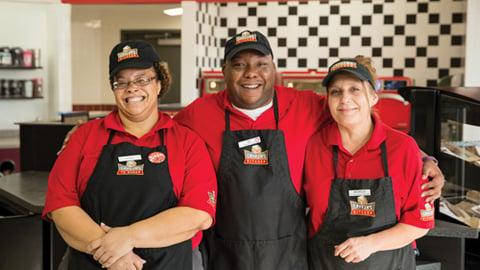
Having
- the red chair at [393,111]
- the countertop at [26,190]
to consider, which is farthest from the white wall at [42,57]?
the red chair at [393,111]

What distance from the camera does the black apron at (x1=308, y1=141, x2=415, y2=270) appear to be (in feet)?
6.60

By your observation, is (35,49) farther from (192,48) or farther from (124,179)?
(124,179)

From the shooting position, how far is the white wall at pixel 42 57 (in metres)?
7.23

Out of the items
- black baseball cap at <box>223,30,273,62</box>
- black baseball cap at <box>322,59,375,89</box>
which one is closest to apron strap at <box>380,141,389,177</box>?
black baseball cap at <box>322,59,375,89</box>

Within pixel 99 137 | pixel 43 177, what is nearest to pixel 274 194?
pixel 99 137

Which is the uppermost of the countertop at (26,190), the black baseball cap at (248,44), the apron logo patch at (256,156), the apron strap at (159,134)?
the black baseball cap at (248,44)

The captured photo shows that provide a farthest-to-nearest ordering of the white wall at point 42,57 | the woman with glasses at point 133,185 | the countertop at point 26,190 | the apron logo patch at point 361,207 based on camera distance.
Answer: the white wall at point 42,57, the countertop at point 26,190, the apron logo patch at point 361,207, the woman with glasses at point 133,185

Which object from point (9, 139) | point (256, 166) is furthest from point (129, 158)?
point (9, 139)

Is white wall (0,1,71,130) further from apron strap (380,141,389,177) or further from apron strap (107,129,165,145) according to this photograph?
apron strap (380,141,389,177)

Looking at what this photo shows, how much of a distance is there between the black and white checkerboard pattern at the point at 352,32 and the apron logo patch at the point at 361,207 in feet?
16.7

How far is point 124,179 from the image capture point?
2.02 metres

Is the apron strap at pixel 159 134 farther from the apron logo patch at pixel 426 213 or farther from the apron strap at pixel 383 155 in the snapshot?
the apron logo patch at pixel 426 213

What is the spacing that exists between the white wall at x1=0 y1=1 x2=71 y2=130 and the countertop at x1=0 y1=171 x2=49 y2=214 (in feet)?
11.7

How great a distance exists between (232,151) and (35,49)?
5.85m
